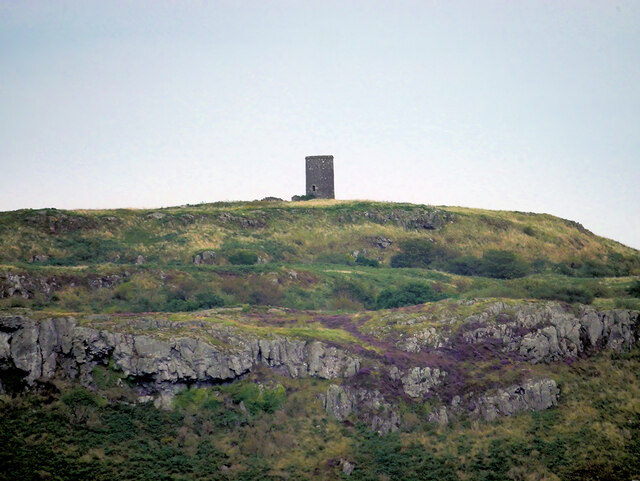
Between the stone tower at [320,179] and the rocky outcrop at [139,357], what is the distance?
7088 centimetres

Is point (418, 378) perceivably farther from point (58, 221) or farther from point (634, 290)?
point (58, 221)

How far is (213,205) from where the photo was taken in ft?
393

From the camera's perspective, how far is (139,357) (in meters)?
50.3

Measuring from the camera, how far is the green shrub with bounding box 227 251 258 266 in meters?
92.0

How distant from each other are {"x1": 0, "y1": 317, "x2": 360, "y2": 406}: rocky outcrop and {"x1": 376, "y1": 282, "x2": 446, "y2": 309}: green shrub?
23.3m

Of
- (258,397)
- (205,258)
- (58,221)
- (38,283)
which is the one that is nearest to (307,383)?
(258,397)

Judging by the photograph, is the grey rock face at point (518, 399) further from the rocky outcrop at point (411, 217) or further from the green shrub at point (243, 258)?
the rocky outcrop at point (411, 217)

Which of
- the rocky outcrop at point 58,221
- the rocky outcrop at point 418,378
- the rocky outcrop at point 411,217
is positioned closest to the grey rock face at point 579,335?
the rocky outcrop at point 418,378

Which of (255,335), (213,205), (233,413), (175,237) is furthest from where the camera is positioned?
(213,205)

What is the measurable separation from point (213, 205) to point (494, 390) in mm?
73760

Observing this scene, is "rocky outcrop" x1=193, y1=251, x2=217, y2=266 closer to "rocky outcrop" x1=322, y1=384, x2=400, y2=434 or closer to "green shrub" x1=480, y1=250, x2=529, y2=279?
"green shrub" x1=480, y1=250, x2=529, y2=279

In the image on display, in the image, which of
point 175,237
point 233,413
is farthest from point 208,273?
point 233,413

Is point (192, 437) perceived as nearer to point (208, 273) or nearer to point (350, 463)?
point (350, 463)

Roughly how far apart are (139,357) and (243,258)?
139 feet
